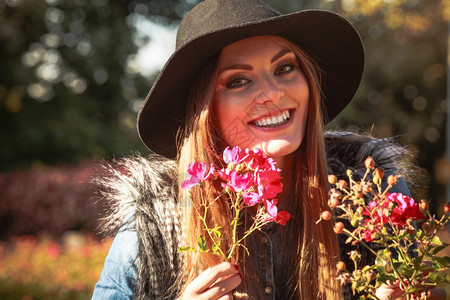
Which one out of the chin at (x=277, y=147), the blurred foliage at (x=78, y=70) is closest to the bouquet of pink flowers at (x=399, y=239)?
the chin at (x=277, y=147)

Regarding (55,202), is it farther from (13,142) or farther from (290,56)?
(290,56)

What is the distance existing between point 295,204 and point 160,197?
0.61 m

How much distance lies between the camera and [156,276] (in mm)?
2277

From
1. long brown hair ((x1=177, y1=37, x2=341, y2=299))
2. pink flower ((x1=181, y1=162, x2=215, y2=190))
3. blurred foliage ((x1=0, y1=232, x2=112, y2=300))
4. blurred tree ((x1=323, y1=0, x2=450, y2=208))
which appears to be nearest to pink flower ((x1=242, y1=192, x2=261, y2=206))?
pink flower ((x1=181, y1=162, x2=215, y2=190))

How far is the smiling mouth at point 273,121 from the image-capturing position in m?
2.13

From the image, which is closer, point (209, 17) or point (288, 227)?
point (209, 17)

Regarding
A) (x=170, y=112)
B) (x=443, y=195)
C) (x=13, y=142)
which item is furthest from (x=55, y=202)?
(x=443, y=195)

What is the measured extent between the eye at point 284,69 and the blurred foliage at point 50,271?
2.92 meters

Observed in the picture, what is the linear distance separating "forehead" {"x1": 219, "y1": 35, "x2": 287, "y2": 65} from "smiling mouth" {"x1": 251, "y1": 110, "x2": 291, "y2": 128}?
26 centimetres

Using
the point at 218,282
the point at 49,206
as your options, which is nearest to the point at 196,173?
the point at 218,282

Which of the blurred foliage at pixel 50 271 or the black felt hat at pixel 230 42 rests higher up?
the black felt hat at pixel 230 42

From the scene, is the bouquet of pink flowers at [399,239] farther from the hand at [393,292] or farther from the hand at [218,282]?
the hand at [218,282]

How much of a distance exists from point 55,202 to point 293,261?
24.9ft

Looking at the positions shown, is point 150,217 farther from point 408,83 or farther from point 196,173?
point 408,83
